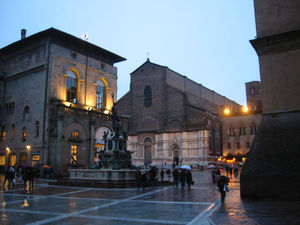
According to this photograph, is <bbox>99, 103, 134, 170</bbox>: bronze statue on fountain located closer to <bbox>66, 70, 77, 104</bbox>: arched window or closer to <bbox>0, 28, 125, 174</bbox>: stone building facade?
<bbox>0, 28, 125, 174</bbox>: stone building facade

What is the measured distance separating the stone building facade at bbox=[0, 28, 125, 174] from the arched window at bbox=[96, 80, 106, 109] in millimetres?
134

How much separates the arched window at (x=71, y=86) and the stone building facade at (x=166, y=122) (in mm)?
24434

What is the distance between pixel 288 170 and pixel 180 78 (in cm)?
5247

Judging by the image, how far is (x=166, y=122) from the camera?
185 feet

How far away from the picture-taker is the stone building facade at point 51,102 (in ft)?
99.8

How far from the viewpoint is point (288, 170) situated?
10.8 m

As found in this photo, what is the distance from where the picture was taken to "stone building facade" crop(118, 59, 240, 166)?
2083 inches

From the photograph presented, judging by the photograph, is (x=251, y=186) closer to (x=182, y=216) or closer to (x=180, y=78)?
(x=182, y=216)

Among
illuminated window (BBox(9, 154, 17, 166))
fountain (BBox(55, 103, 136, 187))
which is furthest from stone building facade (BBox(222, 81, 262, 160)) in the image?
illuminated window (BBox(9, 154, 17, 166))

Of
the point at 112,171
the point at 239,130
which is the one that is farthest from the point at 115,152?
the point at 239,130

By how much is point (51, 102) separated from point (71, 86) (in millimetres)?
3961

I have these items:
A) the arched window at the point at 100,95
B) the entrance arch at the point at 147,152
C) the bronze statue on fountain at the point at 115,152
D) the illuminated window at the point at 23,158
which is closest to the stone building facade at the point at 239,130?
the entrance arch at the point at 147,152

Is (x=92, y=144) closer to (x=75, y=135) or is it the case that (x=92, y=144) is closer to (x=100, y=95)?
(x=75, y=135)

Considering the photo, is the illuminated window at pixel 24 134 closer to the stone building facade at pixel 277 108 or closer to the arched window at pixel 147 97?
the stone building facade at pixel 277 108
